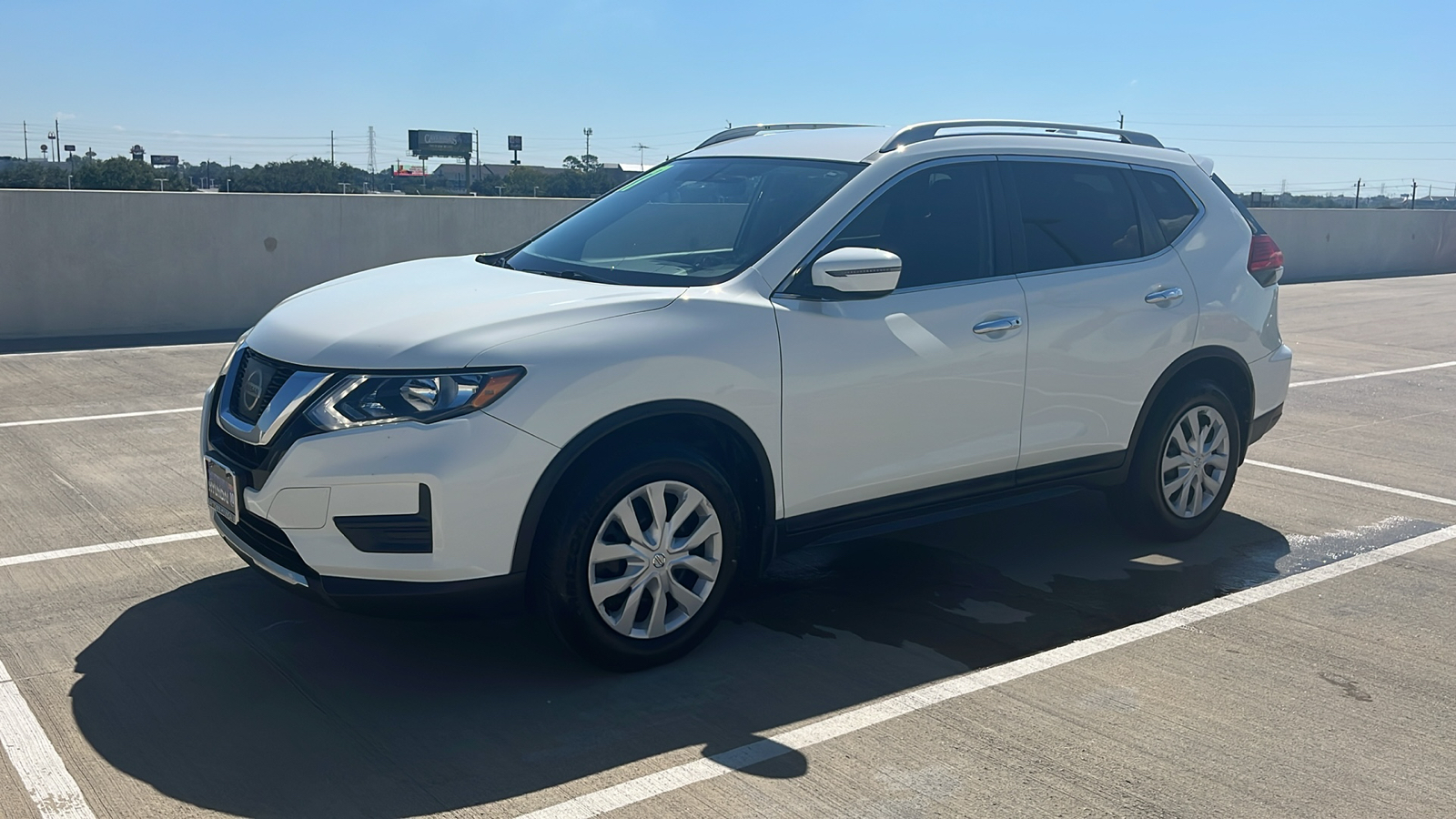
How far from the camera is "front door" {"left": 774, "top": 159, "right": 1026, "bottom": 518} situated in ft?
14.9

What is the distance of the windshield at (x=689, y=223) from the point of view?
4742mm

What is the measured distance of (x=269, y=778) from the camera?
353cm

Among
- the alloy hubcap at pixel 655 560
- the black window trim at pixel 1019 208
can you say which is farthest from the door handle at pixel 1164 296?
the alloy hubcap at pixel 655 560

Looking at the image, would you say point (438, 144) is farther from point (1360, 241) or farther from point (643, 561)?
point (643, 561)

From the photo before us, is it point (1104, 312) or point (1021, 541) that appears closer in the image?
point (1104, 312)

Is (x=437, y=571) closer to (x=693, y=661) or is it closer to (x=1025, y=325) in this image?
(x=693, y=661)

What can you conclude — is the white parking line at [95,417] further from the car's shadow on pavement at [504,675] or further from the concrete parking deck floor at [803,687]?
the car's shadow on pavement at [504,675]

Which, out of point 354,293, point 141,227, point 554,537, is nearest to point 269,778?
point 554,537

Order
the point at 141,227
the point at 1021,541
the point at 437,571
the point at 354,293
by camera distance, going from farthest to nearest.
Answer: the point at 141,227 < the point at 1021,541 < the point at 354,293 < the point at 437,571

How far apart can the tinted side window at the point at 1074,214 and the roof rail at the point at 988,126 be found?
247 mm

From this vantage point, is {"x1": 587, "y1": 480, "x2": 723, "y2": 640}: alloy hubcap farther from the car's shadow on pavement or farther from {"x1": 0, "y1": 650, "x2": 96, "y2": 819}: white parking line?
{"x1": 0, "y1": 650, "x2": 96, "y2": 819}: white parking line

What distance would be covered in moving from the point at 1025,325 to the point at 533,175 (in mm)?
38680

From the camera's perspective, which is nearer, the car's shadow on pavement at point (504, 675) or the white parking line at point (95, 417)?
the car's shadow on pavement at point (504, 675)

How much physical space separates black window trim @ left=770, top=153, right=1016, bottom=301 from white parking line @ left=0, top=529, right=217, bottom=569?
313cm
